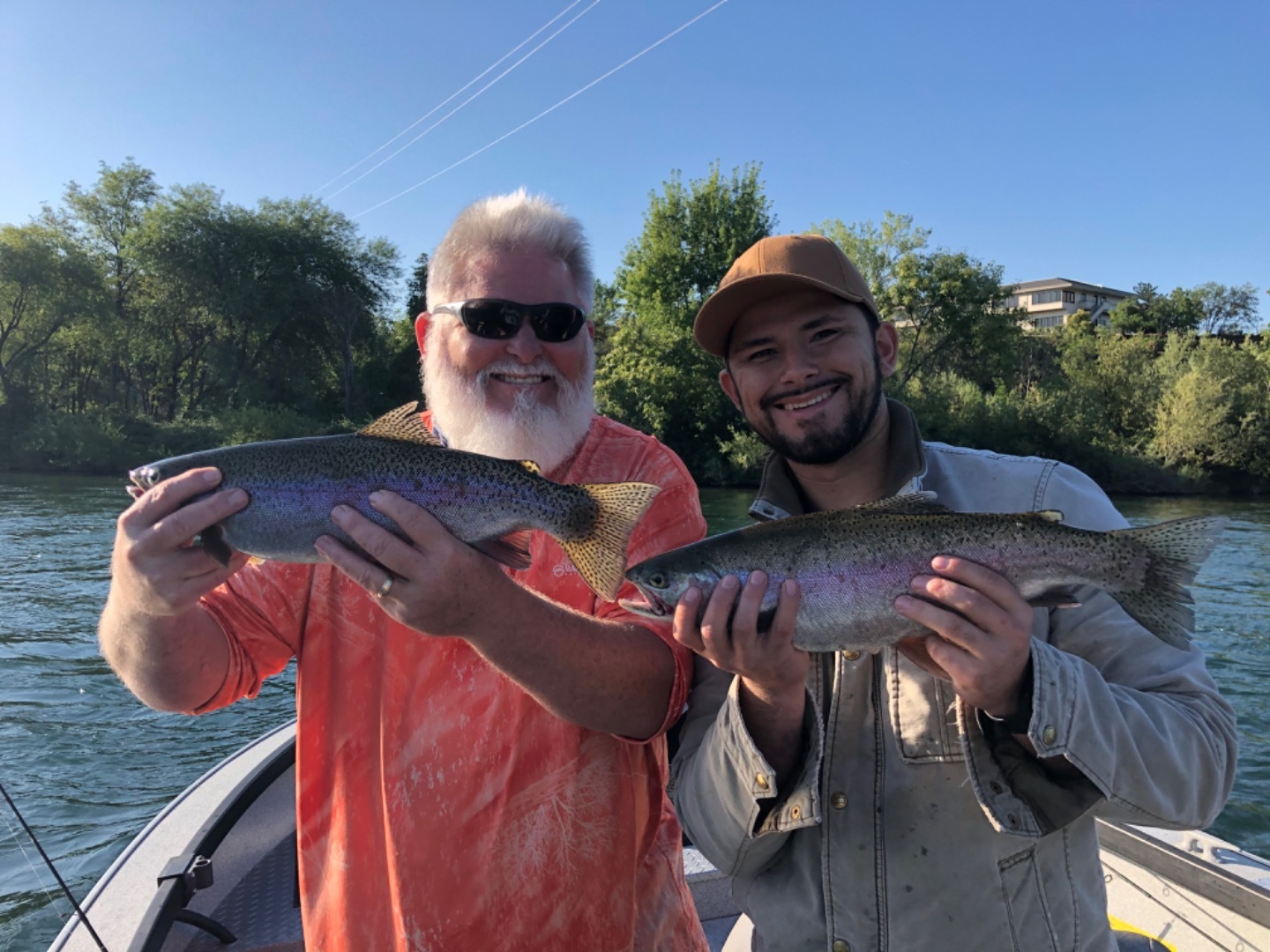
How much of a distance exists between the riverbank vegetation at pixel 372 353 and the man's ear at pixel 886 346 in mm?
35818

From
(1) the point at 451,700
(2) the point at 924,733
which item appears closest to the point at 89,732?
(1) the point at 451,700

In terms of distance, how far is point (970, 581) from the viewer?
6.61 ft

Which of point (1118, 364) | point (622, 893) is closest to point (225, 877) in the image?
point (622, 893)

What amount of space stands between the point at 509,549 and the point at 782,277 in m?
1.24

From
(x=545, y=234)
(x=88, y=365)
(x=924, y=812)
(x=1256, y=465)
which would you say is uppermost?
(x=88, y=365)

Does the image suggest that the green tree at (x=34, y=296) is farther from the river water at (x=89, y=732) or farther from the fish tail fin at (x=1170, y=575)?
the fish tail fin at (x=1170, y=575)

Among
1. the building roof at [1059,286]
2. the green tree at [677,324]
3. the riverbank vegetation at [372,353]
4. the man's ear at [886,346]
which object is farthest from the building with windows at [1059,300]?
the man's ear at [886,346]

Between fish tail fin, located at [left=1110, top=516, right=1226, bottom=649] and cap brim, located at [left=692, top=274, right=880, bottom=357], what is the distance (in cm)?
114

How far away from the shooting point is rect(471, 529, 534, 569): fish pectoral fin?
2.30 metres

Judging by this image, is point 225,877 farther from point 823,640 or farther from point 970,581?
point 970,581

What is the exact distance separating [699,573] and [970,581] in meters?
0.76

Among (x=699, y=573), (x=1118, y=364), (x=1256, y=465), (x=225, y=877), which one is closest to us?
(x=699, y=573)

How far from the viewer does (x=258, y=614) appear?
243 centimetres

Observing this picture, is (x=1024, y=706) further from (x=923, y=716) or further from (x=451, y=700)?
(x=451, y=700)
